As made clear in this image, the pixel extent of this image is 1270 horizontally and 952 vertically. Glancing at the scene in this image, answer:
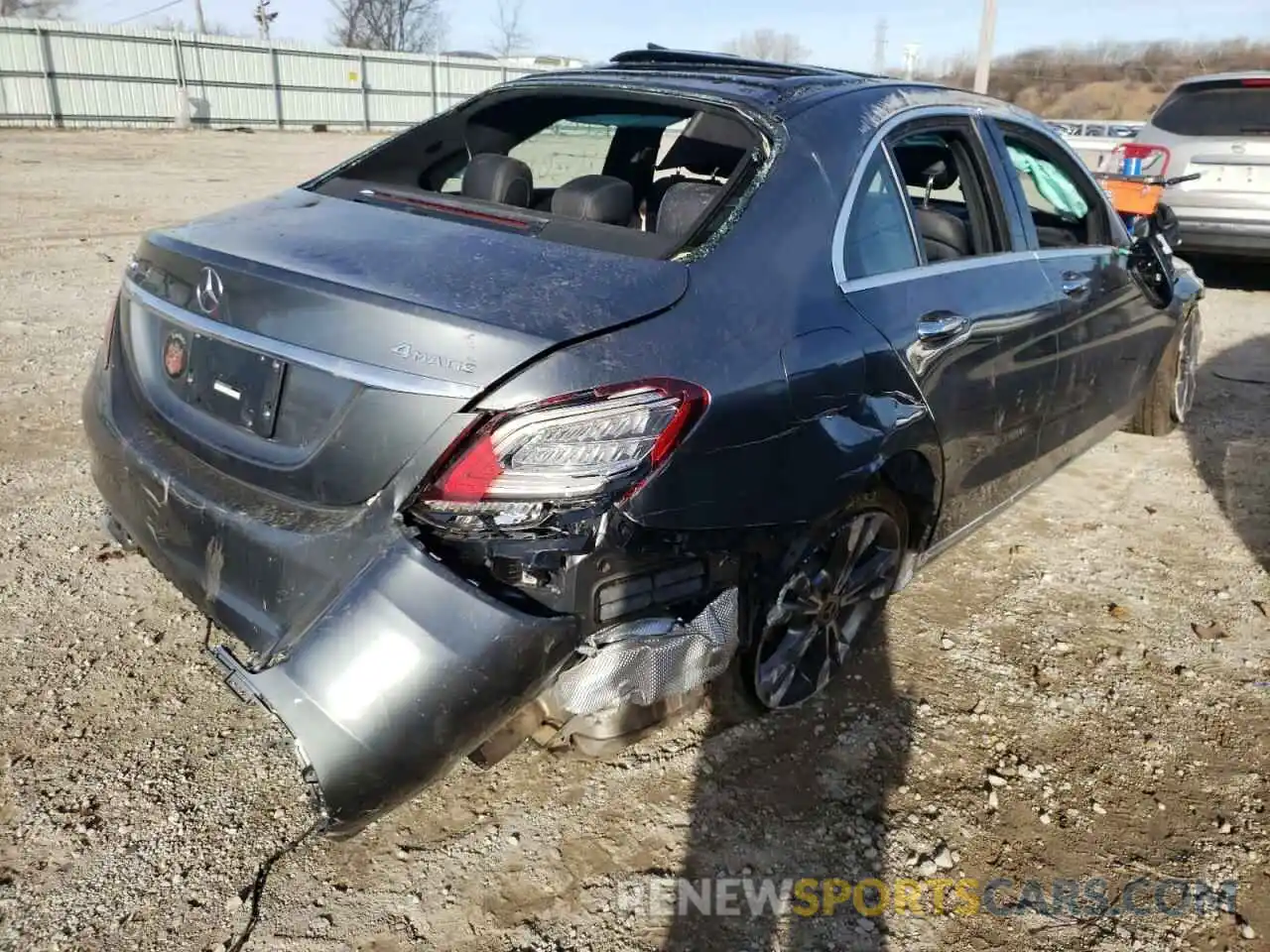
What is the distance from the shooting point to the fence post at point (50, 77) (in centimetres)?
2464

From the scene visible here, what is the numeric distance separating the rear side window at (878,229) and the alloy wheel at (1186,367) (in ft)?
9.64

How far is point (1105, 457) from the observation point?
495cm

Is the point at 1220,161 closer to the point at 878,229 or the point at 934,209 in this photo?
the point at 934,209

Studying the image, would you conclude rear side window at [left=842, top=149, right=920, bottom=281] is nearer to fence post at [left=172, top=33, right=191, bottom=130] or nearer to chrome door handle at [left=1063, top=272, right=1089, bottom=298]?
chrome door handle at [left=1063, top=272, right=1089, bottom=298]

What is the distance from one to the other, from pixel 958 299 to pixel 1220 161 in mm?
6430

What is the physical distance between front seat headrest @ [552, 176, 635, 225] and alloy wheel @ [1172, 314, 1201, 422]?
3.52m

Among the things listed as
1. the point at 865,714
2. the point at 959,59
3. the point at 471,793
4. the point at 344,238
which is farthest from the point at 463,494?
the point at 959,59

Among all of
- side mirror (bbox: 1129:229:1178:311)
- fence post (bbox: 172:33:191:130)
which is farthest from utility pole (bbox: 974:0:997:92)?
fence post (bbox: 172:33:191:130)

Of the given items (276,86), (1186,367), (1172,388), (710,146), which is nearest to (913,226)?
(710,146)

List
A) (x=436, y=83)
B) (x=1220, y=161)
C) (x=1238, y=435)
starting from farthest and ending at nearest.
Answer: (x=436, y=83) → (x=1220, y=161) → (x=1238, y=435)

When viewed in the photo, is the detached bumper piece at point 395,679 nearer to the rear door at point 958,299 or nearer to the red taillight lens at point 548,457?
the red taillight lens at point 548,457

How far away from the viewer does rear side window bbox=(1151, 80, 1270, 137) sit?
25.0 ft

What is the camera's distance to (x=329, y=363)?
1886 millimetres

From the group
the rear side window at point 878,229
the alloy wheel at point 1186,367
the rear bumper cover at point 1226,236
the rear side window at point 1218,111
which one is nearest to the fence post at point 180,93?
the rear side window at point 1218,111
